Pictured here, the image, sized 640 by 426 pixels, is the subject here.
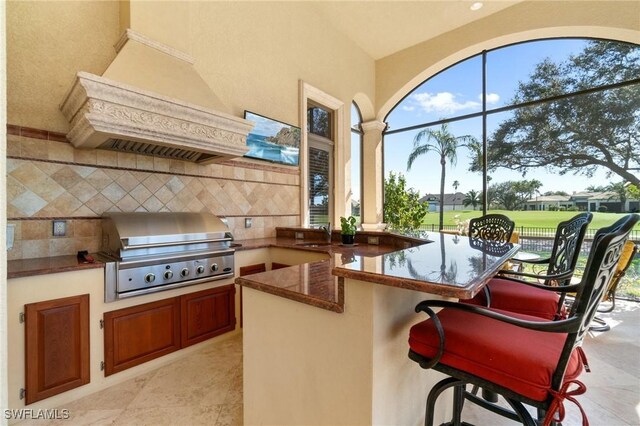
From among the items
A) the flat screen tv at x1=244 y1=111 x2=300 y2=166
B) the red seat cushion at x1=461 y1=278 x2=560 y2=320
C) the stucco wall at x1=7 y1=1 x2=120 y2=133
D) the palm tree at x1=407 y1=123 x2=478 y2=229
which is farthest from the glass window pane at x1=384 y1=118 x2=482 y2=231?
the stucco wall at x1=7 y1=1 x2=120 y2=133

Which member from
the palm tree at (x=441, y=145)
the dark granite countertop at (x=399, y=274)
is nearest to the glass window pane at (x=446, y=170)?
the palm tree at (x=441, y=145)

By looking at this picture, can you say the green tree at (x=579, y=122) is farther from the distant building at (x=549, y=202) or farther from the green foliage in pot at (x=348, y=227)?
the green foliage in pot at (x=348, y=227)

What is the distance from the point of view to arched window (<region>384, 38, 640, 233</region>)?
12.0 feet

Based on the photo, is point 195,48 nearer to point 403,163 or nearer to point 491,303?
point 491,303

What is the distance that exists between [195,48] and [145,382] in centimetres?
307

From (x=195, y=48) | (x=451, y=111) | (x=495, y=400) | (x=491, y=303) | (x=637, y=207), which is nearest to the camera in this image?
(x=491, y=303)

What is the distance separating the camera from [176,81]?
→ 2389mm

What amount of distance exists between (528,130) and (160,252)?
16.7 ft

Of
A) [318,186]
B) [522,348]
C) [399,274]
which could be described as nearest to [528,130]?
[318,186]

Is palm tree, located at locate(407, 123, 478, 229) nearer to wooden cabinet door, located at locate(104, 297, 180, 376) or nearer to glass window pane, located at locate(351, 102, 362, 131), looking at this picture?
glass window pane, located at locate(351, 102, 362, 131)

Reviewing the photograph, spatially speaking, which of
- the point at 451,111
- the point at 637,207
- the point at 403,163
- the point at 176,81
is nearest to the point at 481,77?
the point at 451,111

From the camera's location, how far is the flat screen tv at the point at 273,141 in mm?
3495

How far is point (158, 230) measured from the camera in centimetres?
221

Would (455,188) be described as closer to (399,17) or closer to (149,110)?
(399,17)
